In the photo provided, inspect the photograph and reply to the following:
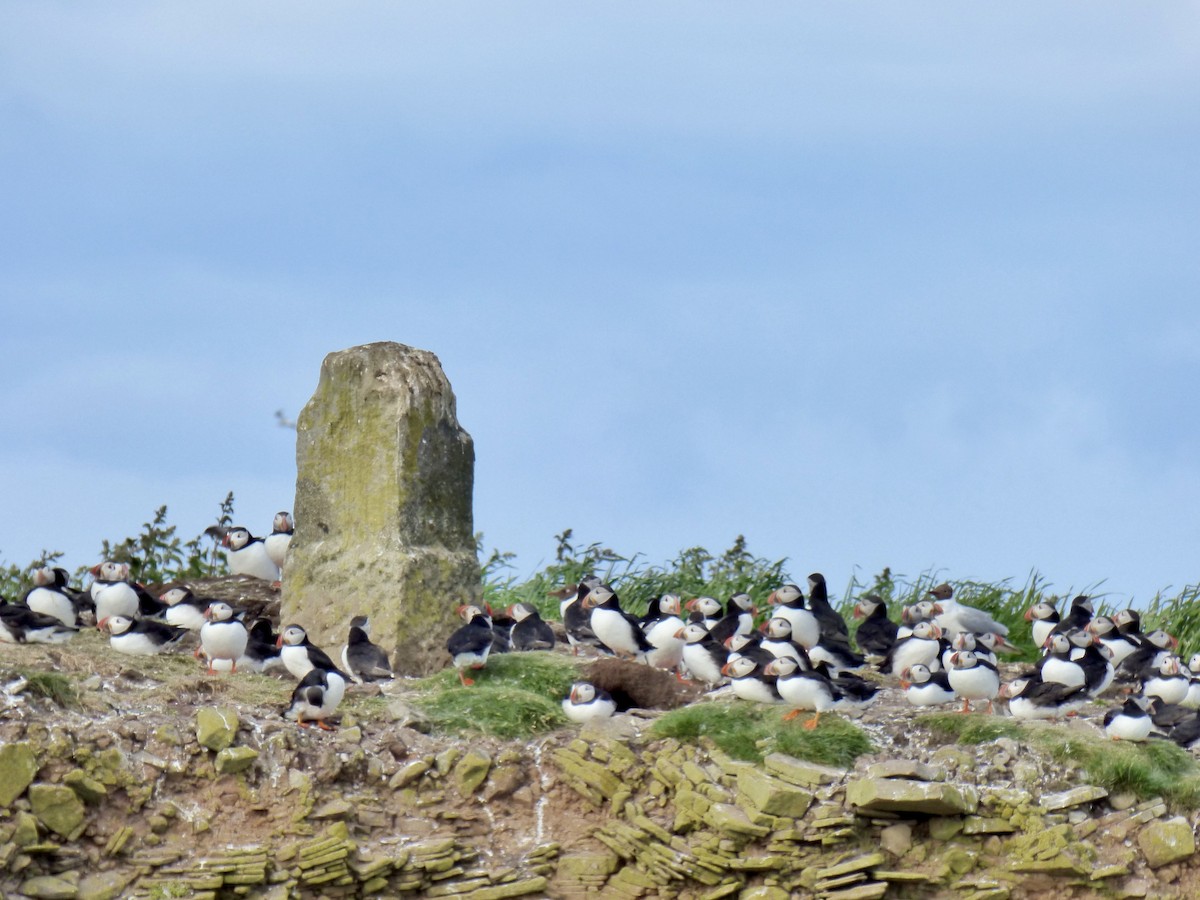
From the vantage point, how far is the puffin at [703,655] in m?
14.2

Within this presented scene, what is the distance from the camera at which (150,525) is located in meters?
19.0

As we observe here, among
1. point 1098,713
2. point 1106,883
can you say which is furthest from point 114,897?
point 1098,713

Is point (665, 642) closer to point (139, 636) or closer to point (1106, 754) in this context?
point (1106, 754)

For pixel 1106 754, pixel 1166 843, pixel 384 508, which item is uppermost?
pixel 384 508

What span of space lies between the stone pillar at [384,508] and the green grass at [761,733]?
2.80m

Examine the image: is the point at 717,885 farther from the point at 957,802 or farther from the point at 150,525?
the point at 150,525

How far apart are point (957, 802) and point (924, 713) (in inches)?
60.0

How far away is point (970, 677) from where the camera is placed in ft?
45.7

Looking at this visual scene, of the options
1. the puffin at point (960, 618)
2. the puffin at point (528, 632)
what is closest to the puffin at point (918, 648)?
the puffin at point (960, 618)

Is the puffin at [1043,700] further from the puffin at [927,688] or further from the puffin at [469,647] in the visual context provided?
the puffin at [469,647]

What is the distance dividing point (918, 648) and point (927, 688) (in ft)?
4.94

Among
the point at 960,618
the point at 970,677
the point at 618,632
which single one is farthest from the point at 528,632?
the point at 960,618

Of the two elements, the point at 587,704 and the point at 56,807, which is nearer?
the point at 56,807

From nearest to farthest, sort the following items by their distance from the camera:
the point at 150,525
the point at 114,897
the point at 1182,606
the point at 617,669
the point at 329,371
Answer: the point at 114,897 < the point at 617,669 < the point at 329,371 < the point at 150,525 < the point at 1182,606
